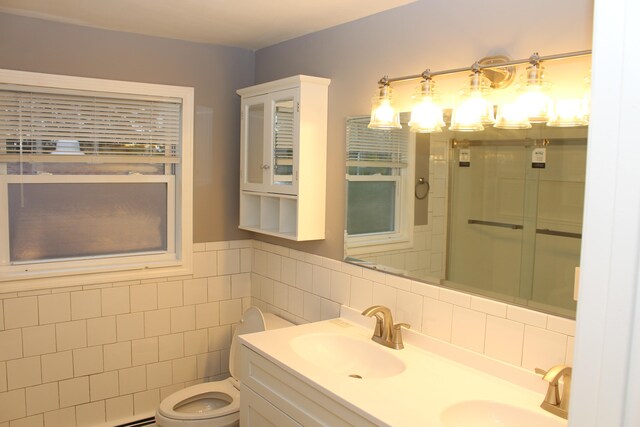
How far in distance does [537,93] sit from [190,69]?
2.11 metres

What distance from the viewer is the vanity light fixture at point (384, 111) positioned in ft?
7.68

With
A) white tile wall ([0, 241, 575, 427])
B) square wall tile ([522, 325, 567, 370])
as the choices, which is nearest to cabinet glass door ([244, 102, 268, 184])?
white tile wall ([0, 241, 575, 427])

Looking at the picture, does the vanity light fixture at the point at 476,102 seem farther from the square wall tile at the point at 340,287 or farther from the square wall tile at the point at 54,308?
the square wall tile at the point at 54,308

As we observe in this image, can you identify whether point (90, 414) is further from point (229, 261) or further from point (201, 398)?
point (229, 261)

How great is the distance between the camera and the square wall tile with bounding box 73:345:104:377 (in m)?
3.06

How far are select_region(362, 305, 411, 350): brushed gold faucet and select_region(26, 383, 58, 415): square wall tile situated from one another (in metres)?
1.83

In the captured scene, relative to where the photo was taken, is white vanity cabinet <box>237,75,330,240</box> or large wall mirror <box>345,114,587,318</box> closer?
large wall mirror <box>345,114,587,318</box>

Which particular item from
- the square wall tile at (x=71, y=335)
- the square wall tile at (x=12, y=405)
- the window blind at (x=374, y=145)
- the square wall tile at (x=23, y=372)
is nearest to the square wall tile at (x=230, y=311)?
the square wall tile at (x=71, y=335)

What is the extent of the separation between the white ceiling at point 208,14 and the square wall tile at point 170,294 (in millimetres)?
1444

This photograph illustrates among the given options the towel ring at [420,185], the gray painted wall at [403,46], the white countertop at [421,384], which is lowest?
the white countertop at [421,384]

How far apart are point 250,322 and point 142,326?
25.1 inches

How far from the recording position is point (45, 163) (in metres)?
2.96

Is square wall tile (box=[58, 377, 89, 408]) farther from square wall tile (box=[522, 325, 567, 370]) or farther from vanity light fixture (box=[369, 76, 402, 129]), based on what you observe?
square wall tile (box=[522, 325, 567, 370])

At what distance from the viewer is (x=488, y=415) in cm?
184
